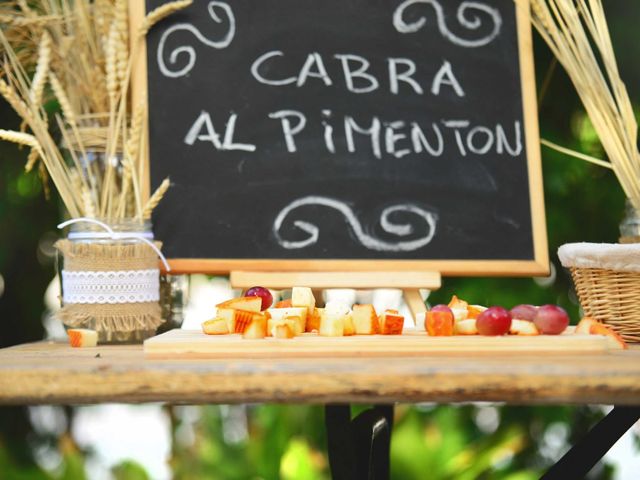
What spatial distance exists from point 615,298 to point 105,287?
2.81 ft

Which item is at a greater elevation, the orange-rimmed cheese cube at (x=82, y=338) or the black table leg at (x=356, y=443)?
the orange-rimmed cheese cube at (x=82, y=338)

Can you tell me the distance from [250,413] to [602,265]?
138 centimetres

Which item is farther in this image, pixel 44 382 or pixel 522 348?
pixel 522 348

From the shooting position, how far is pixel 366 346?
1.17 metres

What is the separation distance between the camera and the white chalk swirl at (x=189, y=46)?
1.60 meters

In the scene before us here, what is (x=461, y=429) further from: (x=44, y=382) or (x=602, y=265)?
(x=44, y=382)

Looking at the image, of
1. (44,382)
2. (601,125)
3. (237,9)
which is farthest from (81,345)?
(601,125)

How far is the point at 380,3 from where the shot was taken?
1.67 m

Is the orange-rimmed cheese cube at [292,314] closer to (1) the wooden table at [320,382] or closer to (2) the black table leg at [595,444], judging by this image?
(1) the wooden table at [320,382]

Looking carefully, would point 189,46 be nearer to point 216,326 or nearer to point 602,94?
point 216,326

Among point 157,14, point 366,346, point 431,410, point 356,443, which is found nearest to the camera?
point 366,346

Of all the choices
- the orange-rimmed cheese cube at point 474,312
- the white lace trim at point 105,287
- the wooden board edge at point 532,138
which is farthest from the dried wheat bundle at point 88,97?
the wooden board edge at point 532,138

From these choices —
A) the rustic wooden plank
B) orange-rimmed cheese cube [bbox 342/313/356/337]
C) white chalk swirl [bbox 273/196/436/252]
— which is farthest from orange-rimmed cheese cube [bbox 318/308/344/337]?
white chalk swirl [bbox 273/196/436/252]

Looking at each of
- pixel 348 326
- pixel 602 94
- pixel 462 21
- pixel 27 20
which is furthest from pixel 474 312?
pixel 27 20
